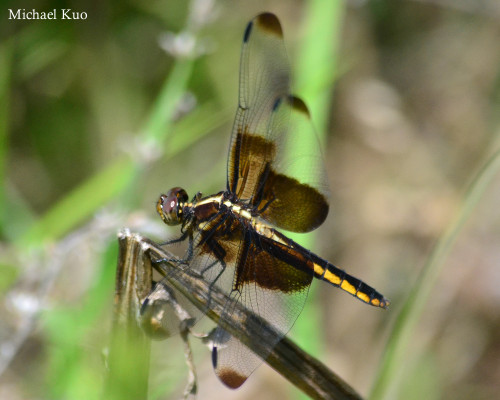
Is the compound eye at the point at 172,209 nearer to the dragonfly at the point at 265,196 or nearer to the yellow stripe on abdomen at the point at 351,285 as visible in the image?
the dragonfly at the point at 265,196

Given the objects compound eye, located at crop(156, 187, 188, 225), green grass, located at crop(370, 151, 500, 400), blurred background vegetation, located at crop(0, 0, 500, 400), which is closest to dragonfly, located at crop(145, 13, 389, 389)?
compound eye, located at crop(156, 187, 188, 225)

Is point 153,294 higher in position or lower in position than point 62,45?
higher

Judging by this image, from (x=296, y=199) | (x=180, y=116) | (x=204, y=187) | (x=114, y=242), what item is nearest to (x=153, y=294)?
(x=114, y=242)

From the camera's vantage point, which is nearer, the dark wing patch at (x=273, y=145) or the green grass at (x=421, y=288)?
the green grass at (x=421, y=288)

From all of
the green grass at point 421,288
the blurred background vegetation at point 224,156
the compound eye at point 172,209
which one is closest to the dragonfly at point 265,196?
the compound eye at point 172,209

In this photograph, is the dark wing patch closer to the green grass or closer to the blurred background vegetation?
the blurred background vegetation

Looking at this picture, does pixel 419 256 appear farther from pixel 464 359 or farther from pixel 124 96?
pixel 124 96

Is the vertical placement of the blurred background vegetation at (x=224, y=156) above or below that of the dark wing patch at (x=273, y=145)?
below
